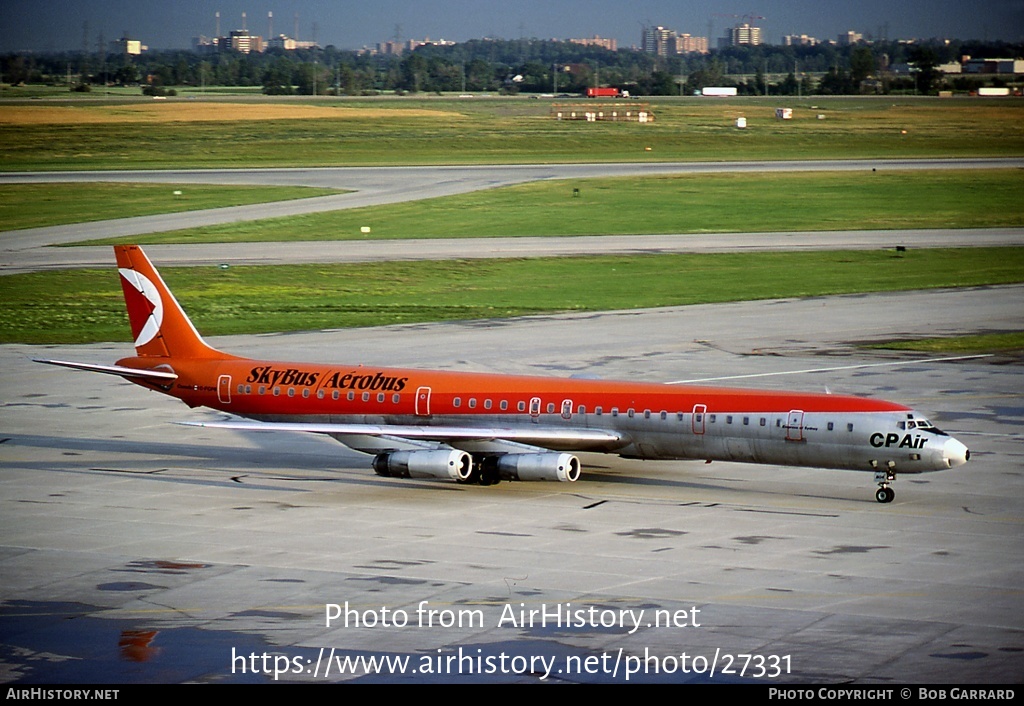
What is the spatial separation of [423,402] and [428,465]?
10.2ft

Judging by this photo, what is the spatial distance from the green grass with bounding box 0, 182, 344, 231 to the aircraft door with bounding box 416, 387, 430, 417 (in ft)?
284

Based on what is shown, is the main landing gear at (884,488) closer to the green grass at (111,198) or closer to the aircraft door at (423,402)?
the aircraft door at (423,402)

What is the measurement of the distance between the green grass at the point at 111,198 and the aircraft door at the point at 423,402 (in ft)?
284

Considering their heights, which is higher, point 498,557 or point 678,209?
point 678,209

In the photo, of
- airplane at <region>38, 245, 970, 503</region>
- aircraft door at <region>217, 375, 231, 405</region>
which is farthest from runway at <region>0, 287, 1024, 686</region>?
aircraft door at <region>217, 375, 231, 405</region>

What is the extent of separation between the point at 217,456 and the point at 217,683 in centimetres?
2545

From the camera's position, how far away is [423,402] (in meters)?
49.3

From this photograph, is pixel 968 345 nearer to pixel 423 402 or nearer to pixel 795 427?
pixel 795 427

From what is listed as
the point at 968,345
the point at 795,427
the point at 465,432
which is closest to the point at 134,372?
the point at 465,432

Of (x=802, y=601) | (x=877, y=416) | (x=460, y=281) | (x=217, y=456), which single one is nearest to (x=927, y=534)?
(x=877, y=416)

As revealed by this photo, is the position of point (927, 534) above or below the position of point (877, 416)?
below

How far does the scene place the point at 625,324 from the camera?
269ft

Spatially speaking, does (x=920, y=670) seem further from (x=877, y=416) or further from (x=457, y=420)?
(x=457, y=420)

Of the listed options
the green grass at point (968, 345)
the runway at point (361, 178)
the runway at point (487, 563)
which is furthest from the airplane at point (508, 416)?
the runway at point (361, 178)
